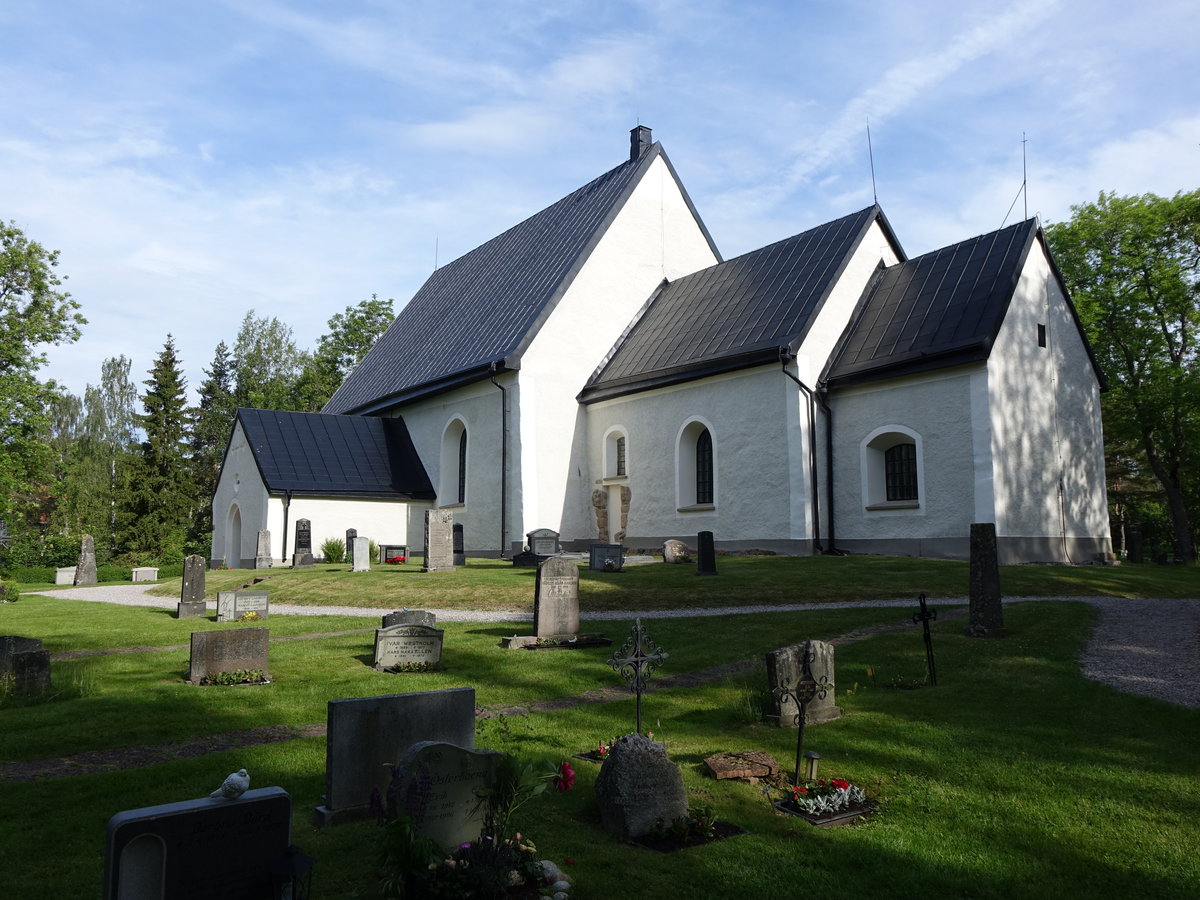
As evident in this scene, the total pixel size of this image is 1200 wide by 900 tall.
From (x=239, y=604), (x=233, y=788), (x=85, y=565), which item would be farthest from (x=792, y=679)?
(x=85, y=565)

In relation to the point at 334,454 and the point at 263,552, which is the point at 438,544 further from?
the point at 334,454

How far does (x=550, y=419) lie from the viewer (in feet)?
87.1

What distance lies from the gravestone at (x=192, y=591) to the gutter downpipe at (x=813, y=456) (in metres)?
13.6

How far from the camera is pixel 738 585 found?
16.3m

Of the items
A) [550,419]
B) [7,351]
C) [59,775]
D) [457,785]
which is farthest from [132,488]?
[457,785]

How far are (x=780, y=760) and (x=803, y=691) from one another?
0.62 meters

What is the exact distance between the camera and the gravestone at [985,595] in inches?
438

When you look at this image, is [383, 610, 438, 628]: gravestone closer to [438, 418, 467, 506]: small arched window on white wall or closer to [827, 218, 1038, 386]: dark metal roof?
[827, 218, 1038, 386]: dark metal roof

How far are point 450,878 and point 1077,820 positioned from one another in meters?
3.87

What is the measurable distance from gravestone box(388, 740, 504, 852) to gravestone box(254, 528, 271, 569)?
76.8 feet

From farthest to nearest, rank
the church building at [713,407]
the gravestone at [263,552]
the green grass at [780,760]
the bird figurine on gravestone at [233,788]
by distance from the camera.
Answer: the gravestone at [263,552] < the church building at [713,407] < the green grass at [780,760] < the bird figurine on gravestone at [233,788]

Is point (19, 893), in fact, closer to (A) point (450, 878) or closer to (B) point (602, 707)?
(A) point (450, 878)

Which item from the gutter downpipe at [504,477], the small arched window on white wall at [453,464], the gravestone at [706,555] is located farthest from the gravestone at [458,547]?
the gravestone at [706,555]

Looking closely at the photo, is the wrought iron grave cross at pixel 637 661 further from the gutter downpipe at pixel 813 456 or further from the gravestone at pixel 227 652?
the gutter downpipe at pixel 813 456
